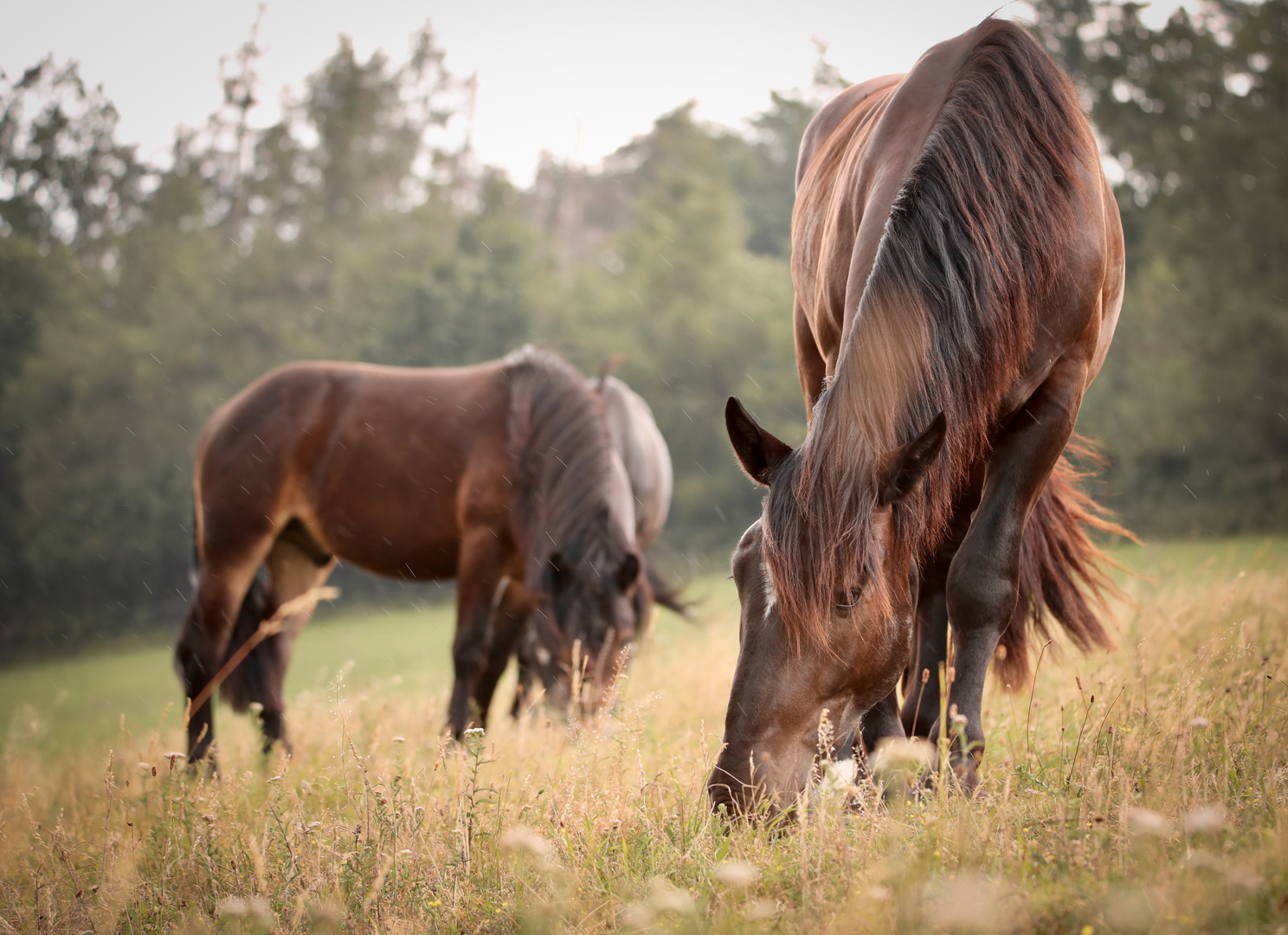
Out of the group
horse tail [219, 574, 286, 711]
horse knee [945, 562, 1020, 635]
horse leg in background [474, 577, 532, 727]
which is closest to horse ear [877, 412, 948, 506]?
horse knee [945, 562, 1020, 635]

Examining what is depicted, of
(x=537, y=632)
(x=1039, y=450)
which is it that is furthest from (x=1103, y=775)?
(x=537, y=632)

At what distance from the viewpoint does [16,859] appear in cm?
308

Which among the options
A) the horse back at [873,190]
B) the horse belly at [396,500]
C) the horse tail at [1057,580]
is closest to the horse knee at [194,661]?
the horse belly at [396,500]

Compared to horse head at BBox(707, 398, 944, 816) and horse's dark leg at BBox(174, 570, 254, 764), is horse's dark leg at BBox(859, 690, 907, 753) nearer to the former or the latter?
horse head at BBox(707, 398, 944, 816)

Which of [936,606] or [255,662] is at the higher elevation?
[936,606]

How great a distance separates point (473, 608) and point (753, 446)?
3.43 meters

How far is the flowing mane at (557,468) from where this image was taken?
5.11 m

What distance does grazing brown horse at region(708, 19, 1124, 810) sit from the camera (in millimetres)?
2098

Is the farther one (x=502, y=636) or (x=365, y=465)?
(x=502, y=636)

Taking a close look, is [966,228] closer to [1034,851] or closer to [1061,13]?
[1034,851]

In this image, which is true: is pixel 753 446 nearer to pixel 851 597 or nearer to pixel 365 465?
pixel 851 597

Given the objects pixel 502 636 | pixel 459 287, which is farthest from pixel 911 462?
pixel 459 287

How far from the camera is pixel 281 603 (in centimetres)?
631

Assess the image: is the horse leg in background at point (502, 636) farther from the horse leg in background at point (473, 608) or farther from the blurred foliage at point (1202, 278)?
the blurred foliage at point (1202, 278)
